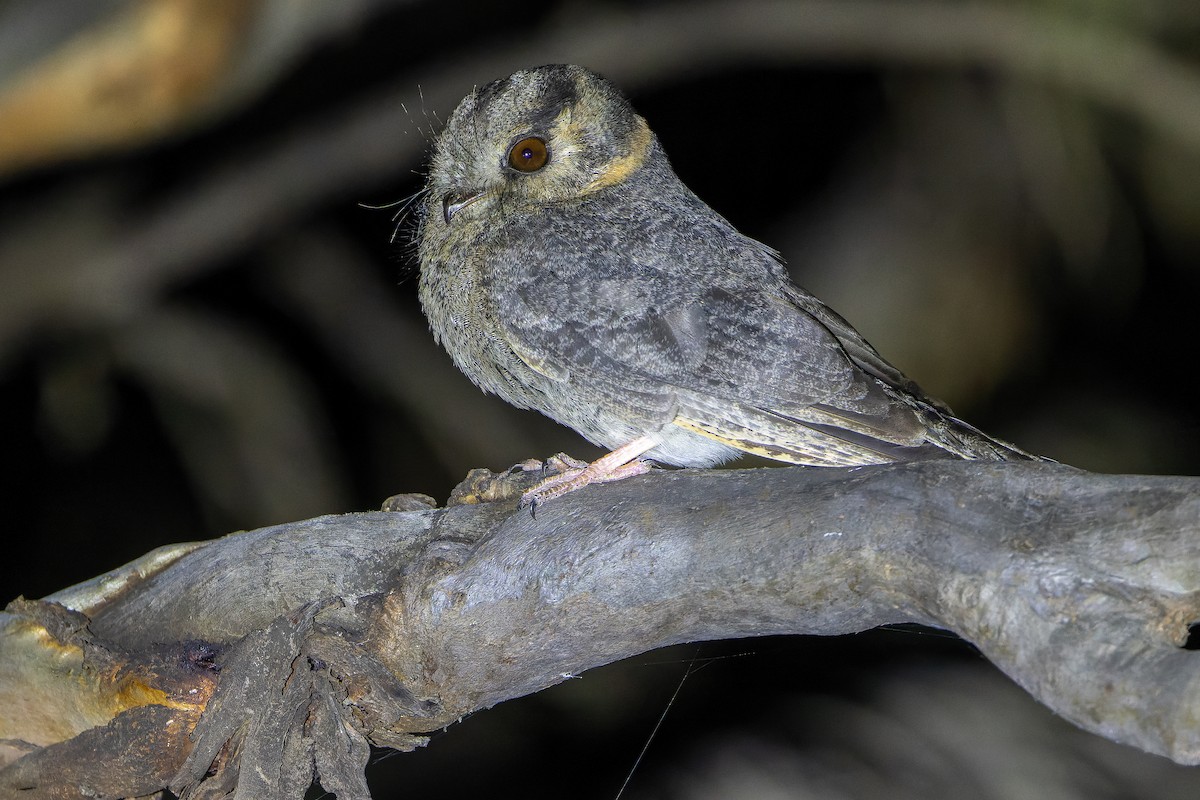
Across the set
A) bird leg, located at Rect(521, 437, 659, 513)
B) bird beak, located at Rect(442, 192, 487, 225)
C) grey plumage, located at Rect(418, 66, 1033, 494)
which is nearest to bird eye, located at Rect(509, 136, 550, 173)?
grey plumage, located at Rect(418, 66, 1033, 494)

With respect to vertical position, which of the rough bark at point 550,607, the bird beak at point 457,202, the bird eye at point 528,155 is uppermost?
the bird eye at point 528,155

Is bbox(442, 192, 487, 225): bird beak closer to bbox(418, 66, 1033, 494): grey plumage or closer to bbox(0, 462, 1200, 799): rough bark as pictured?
bbox(418, 66, 1033, 494): grey plumage

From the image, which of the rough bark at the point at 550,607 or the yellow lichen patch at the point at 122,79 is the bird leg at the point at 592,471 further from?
the yellow lichen patch at the point at 122,79

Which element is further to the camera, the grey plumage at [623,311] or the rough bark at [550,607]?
the grey plumage at [623,311]

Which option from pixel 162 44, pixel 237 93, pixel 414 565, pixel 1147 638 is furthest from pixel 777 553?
pixel 237 93

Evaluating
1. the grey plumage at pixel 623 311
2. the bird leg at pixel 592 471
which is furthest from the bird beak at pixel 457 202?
the bird leg at pixel 592 471

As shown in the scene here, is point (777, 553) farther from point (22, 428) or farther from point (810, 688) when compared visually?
point (22, 428)

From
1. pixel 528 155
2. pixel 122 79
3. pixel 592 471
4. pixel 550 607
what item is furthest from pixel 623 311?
pixel 122 79
